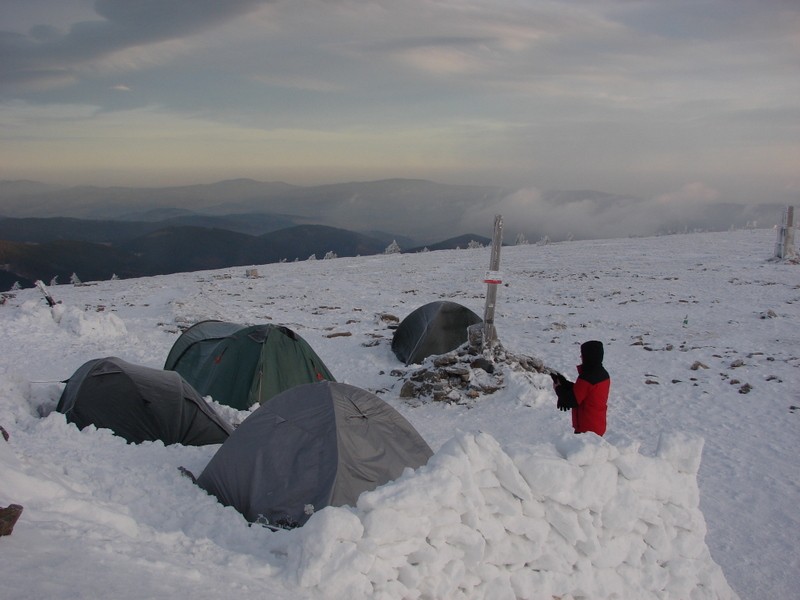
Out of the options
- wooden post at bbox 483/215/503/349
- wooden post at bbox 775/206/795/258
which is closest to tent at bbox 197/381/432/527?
wooden post at bbox 483/215/503/349

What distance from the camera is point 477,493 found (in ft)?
16.9

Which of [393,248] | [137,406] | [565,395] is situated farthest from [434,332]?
[393,248]

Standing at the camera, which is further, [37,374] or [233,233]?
[233,233]

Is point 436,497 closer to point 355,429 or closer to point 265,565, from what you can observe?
point 265,565

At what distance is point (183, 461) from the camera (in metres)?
7.92

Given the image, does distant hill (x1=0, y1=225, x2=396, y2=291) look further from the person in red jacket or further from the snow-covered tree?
the person in red jacket

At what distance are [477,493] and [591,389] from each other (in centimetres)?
293

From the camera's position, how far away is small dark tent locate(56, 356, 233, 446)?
898 centimetres

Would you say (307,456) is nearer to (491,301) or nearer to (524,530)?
(524,530)

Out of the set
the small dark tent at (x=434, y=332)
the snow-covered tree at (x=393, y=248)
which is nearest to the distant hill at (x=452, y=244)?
the snow-covered tree at (x=393, y=248)

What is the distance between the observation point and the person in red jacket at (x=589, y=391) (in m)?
7.44

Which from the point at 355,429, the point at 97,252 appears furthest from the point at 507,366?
the point at 97,252

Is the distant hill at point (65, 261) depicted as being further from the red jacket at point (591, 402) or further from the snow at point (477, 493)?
the red jacket at point (591, 402)

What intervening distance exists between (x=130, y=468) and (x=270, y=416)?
1.64 metres
